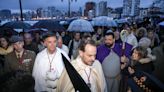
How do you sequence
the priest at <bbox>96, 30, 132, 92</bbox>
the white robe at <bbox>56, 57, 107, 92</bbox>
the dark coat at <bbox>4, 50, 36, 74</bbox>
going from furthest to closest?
1. the priest at <bbox>96, 30, 132, 92</bbox>
2. the dark coat at <bbox>4, 50, 36, 74</bbox>
3. the white robe at <bbox>56, 57, 107, 92</bbox>

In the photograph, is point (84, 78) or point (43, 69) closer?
point (84, 78)

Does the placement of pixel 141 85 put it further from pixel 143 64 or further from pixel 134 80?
pixel 143 64

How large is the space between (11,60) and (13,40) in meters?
0.44

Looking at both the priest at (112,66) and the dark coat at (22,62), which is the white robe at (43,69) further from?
the priest at (112,66)

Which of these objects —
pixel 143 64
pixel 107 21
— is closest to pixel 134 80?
pixel 143 64

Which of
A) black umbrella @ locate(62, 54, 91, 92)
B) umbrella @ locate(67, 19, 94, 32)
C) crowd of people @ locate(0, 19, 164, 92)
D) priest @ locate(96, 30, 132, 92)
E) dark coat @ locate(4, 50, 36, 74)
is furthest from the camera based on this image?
umbrella @ locate(67, 19, 94, 32)

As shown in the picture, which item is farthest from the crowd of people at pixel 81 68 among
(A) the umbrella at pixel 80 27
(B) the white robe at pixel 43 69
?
(A) the umbrella at pixel 80 27

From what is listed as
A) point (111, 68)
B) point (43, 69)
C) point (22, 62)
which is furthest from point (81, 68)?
point (22, 62)

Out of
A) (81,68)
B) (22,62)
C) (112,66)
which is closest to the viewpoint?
(81,68)

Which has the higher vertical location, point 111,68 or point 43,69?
point 43,69

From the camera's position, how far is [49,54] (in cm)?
483

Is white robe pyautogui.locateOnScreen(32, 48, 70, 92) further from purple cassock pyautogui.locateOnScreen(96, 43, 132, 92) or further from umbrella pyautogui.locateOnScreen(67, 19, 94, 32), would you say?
umbrella pyautogui.locateOnScreen(67, 19, 94, 32)

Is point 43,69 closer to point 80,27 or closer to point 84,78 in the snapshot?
point 84,78

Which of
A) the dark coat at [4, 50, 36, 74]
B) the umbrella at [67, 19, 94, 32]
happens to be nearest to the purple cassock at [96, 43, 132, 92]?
the dark coat at [4, 50, 36, 74]
